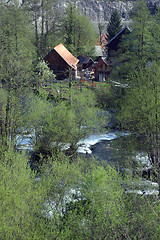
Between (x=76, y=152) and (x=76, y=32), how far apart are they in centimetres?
3818

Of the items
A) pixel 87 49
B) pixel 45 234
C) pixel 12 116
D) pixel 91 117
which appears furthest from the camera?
pixel 87 49

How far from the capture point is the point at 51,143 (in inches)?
788

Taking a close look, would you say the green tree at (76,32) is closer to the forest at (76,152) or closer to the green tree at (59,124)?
the forest at (76,152)

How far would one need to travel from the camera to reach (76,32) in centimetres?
5350

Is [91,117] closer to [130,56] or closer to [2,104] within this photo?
[2,104]

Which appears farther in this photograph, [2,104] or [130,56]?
[130,56]

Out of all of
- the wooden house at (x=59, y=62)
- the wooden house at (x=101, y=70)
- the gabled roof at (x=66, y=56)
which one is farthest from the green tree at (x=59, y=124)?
the wooden house at (x=101, y=70)

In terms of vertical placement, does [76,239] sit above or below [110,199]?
below

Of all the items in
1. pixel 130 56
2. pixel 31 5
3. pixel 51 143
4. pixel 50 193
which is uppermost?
pixel 31 5

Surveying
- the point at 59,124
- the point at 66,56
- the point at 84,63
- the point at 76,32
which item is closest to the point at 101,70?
the point at 84,63

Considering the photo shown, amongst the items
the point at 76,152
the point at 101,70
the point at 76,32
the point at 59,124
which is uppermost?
the point at 76,32

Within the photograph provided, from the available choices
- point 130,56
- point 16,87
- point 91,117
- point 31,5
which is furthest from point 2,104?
point 31,5

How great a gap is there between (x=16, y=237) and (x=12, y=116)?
9.59 metres

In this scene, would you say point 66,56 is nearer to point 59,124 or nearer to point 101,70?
point 101,70
